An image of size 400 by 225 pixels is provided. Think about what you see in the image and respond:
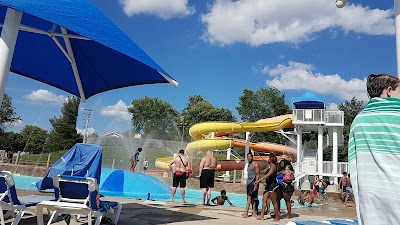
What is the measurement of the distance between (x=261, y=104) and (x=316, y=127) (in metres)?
38.8

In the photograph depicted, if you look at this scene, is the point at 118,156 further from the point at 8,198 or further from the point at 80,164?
the point at 8,198

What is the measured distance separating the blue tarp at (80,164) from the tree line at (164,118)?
33.9 meters

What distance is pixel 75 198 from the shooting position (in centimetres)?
448

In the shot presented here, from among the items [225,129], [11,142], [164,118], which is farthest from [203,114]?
[225,129]

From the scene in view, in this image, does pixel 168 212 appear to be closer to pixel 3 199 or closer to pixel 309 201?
pixel 3 199

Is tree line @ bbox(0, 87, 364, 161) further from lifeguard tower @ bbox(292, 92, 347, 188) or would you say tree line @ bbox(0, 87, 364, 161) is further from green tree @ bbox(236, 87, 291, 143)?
lifeguard tower @ bbox(292, 92, 347, 188)

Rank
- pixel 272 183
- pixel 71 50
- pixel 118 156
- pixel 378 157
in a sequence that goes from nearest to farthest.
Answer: pixel 378 157 < pixel 71 50 < pixel 272 183 < pixel 118 156

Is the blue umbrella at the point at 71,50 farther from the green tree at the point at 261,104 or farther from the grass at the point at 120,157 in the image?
the green tree at the point at 261,104

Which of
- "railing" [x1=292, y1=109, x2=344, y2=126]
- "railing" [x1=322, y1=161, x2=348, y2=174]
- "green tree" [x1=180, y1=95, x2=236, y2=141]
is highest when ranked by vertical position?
"green tree" [x1=180, y1=95, x2=236, y2=141]

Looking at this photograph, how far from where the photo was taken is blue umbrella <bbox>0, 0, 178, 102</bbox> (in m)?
3.59

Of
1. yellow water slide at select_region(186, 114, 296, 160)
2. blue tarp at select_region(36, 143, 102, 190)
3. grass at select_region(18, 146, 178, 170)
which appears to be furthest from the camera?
grass at select_region(18, 146, 178, 170)

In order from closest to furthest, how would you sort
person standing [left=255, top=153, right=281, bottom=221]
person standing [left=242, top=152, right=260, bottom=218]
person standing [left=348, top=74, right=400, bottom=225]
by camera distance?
person standing [left=348, top=74, right=400, bottom=225], person standing [left=255, top=153, right=281, bottom=221], person standing [left=242, top=152, right=260, bottom=218]

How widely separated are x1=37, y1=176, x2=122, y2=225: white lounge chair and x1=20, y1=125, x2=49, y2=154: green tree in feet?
161

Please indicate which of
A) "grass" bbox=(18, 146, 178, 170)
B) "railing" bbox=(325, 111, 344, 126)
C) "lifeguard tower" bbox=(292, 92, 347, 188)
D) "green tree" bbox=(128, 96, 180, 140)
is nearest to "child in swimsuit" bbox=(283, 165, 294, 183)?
"lifeguard tower" bbox=(292, 92, 347, 188)
